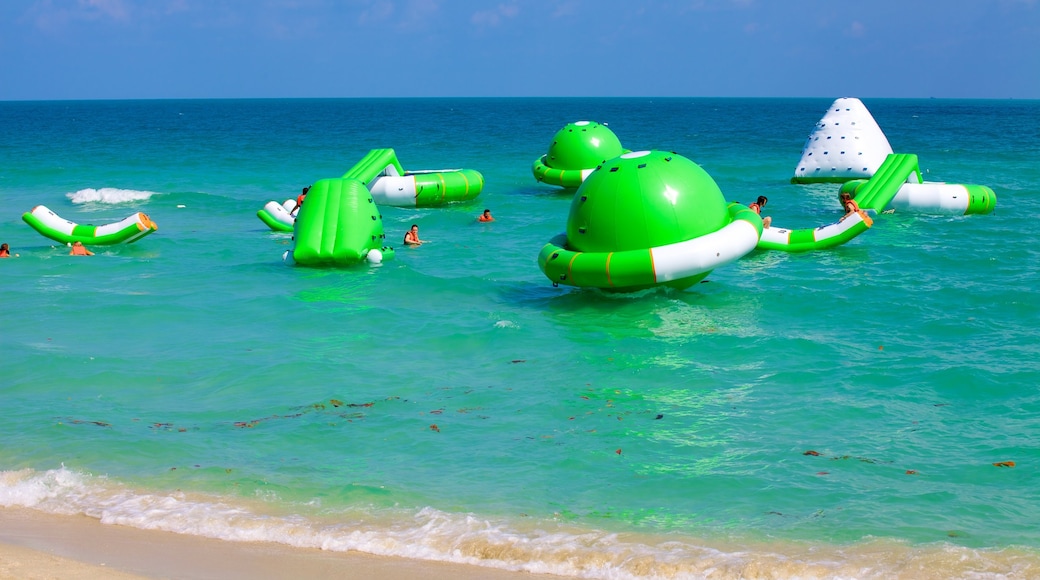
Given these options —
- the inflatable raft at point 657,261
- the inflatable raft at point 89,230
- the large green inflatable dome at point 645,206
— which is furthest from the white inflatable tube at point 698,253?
the inflatable raft at point 89,230

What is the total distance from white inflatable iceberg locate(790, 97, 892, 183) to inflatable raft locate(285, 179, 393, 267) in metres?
11.7

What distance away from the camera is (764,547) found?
17.7 ft

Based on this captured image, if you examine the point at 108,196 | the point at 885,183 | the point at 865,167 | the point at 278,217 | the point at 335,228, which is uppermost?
the point at 885,183

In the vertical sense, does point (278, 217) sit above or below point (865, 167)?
below

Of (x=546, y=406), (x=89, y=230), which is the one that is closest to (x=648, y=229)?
(x=546, y=406)

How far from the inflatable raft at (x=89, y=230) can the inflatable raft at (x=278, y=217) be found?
2.35 m

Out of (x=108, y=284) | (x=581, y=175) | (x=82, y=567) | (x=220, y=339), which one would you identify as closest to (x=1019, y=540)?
(x=82, y=567)

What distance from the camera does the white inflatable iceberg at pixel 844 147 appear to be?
21.3 meters

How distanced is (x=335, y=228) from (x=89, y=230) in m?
4.69

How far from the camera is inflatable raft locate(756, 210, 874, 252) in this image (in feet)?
45.8

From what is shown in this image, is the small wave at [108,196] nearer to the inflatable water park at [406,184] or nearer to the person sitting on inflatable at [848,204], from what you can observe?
the inflatable water park at [406,184]

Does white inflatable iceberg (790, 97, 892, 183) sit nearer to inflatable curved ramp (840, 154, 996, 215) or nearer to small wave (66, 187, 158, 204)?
inflatable curved ramp (840, 154, 996, 215)

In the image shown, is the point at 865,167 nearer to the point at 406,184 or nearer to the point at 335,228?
the point at 406,184

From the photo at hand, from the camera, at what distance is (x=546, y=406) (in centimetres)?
789
